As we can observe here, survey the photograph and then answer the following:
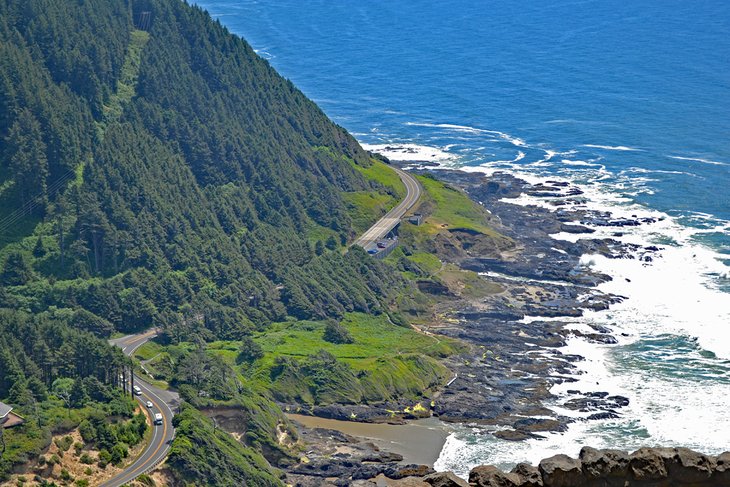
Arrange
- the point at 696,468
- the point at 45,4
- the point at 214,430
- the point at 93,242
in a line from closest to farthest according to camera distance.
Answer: the point at 696,468
the point at 214,430
the point at 93,242
the point at 45,4

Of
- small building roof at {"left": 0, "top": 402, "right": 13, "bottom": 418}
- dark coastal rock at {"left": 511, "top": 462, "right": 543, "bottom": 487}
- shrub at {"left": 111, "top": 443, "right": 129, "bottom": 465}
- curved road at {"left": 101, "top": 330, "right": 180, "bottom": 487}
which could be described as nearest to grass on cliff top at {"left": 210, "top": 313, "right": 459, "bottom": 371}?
curved road at {"left": 101, "top": 330, "right": 180, "bottom": 487}

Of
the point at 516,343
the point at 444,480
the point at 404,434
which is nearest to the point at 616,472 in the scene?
the point at 444,480

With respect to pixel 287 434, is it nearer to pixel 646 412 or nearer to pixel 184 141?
pixel 646 412

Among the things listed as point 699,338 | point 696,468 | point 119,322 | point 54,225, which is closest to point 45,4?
point 54,225

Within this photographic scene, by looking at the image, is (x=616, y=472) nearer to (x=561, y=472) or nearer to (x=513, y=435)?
(x=561, y=472)

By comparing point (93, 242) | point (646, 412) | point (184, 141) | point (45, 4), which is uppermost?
point (45, 4)

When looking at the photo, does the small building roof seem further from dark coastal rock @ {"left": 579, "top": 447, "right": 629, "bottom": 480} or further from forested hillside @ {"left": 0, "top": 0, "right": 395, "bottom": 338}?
dark coastal rock @ {"left": 579, "top": 447, "right": 629, "bottom": 480}
